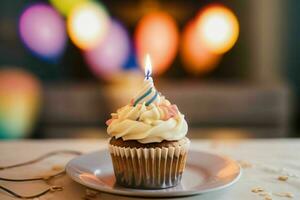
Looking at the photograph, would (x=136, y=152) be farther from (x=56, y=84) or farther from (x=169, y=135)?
(x=56, y=84)

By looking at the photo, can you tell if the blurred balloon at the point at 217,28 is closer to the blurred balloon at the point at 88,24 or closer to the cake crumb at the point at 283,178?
the blurred balloon at the point at 88,24

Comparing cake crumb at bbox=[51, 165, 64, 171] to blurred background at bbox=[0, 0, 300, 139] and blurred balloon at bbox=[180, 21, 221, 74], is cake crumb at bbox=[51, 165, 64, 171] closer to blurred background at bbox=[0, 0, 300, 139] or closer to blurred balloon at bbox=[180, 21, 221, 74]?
blurred background at bbox=[0, 0, 300, 139]

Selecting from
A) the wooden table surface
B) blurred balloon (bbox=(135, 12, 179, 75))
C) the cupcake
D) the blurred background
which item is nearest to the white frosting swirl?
the cupcake

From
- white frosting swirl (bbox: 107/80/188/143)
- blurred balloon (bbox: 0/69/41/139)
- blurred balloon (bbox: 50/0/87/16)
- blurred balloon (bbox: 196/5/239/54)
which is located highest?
blurred balloon (bbox: 50/0/87/16)

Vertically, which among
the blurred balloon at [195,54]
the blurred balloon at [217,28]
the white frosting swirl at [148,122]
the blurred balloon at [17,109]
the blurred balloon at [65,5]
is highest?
the blurred balloon at [65,5]

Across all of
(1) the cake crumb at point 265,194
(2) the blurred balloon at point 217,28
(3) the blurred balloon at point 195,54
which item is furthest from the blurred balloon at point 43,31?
(1) the cake crumb at point 265,194

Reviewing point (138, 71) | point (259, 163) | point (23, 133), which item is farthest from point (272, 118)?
point (259, 163)
